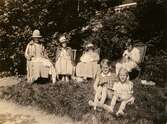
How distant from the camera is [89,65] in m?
13.4

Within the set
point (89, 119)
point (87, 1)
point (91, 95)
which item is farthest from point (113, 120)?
point (87, 1)

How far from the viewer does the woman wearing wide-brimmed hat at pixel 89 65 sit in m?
13.4

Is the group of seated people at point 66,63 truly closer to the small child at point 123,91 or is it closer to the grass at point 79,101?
the grass at point 79,101

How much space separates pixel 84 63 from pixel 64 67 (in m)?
0.59

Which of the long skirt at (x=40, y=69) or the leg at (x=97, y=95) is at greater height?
the long skirt at (x=40, y=69)

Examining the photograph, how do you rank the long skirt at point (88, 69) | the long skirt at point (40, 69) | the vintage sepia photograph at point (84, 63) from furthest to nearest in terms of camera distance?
the long skirt at point (40, 69) → the long skirt at point (88, 69) → the vintage sepia photograph at point (84, 63)

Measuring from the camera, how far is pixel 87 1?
17.9 m

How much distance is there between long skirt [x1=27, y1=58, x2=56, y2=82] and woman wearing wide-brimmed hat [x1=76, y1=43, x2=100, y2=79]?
2.50 ft

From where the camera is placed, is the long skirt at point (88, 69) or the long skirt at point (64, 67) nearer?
the long skirt at point (88, 69)

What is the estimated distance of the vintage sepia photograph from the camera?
36.7 ft

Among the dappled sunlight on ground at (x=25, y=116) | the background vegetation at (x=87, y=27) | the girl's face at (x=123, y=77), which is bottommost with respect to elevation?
the dappled sunlight on ground at (x=25, y=116)

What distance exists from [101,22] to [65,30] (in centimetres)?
167

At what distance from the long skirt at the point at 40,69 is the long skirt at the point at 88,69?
0.75 meters

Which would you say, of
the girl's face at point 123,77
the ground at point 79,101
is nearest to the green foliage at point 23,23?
the ground at point 79,101
